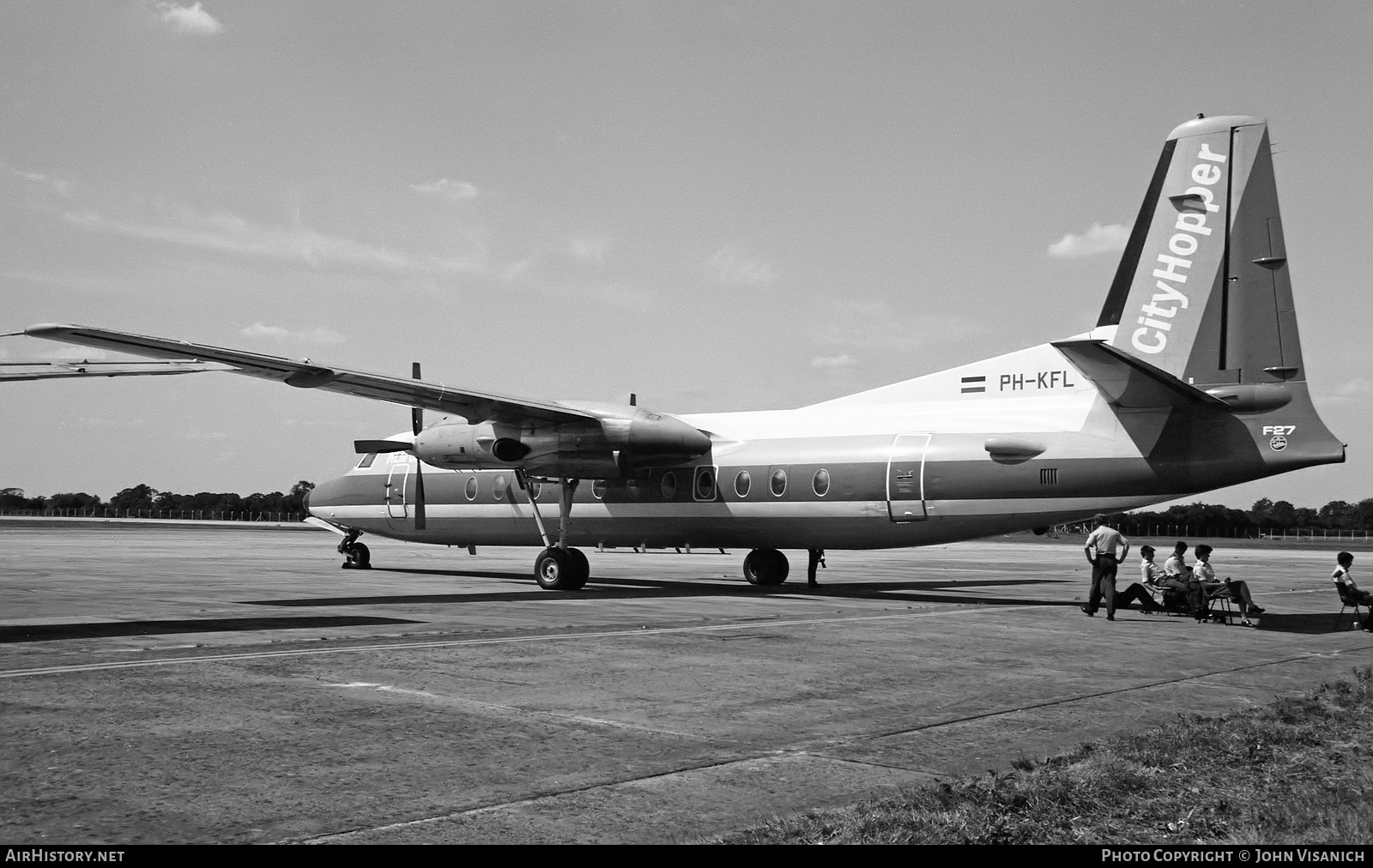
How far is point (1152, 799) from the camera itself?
19.5 feet

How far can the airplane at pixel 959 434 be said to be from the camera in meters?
17.3

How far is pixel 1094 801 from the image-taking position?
582cm

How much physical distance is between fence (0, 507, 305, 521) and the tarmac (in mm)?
123240

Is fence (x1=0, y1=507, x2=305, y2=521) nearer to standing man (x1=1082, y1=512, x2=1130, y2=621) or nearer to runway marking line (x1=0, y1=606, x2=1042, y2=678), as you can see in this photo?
runway marking line (x1=0, y1=606, x2=1042, y2=678)

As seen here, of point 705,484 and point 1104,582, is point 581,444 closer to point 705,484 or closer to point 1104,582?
point 705,484

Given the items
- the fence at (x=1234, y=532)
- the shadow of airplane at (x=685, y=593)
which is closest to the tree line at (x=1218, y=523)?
the fence at (x=1234, y=532)

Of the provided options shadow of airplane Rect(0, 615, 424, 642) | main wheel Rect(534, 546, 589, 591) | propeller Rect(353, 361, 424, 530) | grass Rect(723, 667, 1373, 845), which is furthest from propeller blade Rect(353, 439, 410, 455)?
grass Rect(723, 667, 1373, 845)

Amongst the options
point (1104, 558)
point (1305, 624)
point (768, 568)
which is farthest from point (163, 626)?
point (1305, 624)

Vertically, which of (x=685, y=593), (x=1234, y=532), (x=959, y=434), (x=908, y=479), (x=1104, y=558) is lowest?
(x=1234, y=532)

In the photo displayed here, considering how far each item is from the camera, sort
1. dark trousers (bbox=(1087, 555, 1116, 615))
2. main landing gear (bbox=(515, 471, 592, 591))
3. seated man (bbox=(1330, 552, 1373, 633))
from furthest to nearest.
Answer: main landing gear (bbox=(515, 471, 592, 591))
dark trousers (bbox=(1087, 555, 1116, 615))
seated man (bbox=(1330, 552, 1373, 633))

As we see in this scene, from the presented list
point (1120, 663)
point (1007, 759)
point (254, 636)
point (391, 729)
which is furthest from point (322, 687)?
point (1120, 663)

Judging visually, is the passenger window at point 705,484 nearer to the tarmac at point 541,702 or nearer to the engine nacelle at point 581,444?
the engine nacelle at point 581,444

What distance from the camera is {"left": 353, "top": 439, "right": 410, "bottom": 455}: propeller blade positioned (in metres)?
27.2

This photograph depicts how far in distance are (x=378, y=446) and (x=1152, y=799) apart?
24.2 metres
